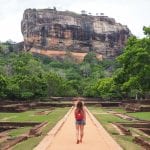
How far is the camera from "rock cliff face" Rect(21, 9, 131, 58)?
180500 mm

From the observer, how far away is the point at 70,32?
598 ft

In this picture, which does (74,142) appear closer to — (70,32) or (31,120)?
(31,120)

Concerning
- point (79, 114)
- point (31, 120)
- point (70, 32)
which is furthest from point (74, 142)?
point (70, 32)

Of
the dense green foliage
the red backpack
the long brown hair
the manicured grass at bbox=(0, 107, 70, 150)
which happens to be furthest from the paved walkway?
the dense green foliage

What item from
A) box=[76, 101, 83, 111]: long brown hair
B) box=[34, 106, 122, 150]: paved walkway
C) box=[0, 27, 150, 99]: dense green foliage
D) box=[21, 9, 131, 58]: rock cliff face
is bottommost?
box=[34, 106, 122, 150]: paved walkway

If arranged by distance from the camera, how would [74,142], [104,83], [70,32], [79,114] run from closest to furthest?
[74,142], [79,114], [104,83], [70,32]

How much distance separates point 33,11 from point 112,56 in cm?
3926

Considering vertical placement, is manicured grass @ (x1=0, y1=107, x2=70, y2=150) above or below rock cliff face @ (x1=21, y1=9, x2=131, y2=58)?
below

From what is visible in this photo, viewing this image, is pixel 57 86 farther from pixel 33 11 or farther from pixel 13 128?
pixel 33 11

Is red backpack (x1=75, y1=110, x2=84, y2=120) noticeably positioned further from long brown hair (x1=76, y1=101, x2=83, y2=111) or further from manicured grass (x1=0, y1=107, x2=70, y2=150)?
manicured grass (x1=0, y1=107, x2=70, y2=150)

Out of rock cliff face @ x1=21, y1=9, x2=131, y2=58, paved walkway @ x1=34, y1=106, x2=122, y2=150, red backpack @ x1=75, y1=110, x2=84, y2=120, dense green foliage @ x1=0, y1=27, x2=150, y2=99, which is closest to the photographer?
paved walkway @ x1=34, y1=106, x2=122, y2=150

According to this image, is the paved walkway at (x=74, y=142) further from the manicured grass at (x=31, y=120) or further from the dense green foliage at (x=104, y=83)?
the dense green foliage at (x=104, y=83)

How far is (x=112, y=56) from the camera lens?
189 metres

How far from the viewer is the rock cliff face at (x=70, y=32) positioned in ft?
592
